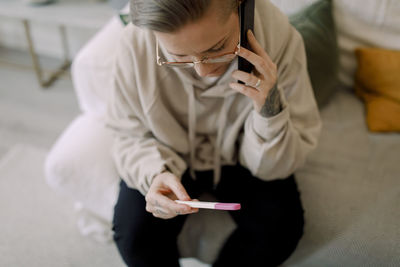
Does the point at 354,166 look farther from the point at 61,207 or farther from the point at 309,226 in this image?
the point at 61,207

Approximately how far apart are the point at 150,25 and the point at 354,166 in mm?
772

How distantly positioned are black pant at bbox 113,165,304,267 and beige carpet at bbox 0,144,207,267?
1.02ft

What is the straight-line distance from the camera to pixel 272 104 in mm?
770

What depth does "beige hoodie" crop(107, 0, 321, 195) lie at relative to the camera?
2.73 ft

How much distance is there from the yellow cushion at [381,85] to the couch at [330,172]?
4 centimetres

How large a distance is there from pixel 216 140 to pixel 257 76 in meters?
0.27

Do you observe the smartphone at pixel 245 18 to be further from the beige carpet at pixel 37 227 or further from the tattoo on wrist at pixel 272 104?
the beige carpet at pixel 37 227

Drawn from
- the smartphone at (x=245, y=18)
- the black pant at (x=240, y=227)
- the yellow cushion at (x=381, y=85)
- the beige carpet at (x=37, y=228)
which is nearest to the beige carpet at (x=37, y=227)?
the beige carpet at (x=37, y=228)

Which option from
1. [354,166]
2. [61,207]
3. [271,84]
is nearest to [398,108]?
[354,166]

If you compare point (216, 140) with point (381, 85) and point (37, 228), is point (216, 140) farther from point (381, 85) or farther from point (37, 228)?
point (37, 228)

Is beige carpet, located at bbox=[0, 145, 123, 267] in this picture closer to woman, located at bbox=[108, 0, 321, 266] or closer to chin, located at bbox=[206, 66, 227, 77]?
woman, located at bbox=[108, 0, 321, 266]

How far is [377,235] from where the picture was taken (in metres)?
0.87

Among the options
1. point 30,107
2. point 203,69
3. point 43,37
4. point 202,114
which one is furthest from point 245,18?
point 43,37

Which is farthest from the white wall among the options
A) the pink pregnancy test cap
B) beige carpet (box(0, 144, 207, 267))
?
the pink pregnancy test cap
